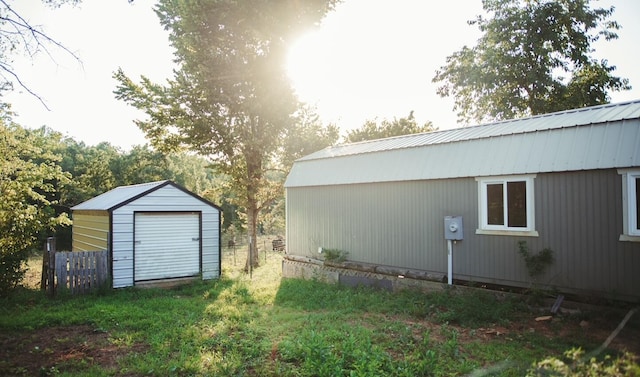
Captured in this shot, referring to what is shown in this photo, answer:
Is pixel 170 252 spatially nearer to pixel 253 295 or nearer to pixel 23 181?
pixel 253 295

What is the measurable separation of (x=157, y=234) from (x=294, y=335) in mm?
6945

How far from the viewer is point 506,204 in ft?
29.1

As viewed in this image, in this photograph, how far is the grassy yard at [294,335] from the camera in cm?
541

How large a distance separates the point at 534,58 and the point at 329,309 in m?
19.8

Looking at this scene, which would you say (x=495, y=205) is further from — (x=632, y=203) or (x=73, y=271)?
(x=73, y=271)

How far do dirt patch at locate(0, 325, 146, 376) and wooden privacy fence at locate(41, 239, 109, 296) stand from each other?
3131mm

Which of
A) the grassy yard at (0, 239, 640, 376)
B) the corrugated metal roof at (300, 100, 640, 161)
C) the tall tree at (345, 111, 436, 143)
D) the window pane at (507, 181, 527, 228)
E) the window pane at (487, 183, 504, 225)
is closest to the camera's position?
the grassy yard at (0, 239, 640, 376)

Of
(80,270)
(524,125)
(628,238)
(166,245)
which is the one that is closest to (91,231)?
(80,270)

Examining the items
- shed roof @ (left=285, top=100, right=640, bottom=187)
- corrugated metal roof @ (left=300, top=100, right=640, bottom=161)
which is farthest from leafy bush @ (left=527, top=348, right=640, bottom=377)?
corrugated metal roof @ (left=300, top=100, right=640, bottom=161)

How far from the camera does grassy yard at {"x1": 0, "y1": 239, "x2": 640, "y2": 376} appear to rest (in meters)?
5.41

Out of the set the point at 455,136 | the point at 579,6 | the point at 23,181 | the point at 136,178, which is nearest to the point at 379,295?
the point at 455,136

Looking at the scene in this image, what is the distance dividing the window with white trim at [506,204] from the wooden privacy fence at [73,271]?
1028 cm

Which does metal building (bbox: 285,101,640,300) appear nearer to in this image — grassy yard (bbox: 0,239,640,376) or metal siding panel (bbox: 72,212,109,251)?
grassy yard (bbox: 0,239,640,376)

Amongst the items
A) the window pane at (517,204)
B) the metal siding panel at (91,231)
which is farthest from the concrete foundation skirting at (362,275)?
the metal siding panel at (91,231)
